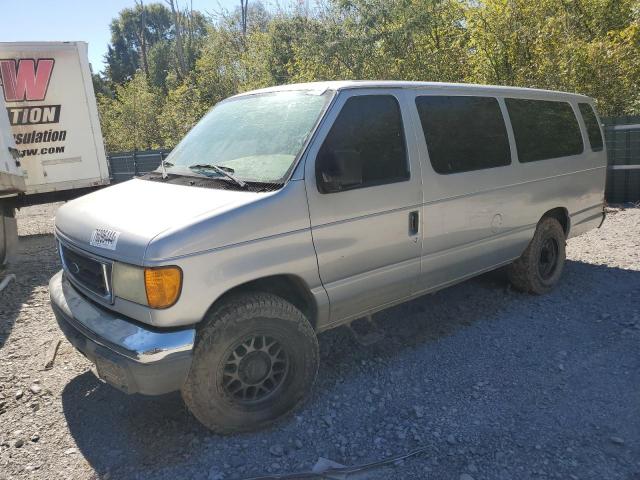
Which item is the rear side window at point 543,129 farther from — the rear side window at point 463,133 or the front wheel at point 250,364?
the front wheel at point 250,364

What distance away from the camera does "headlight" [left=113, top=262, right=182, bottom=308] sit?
2.61 metres

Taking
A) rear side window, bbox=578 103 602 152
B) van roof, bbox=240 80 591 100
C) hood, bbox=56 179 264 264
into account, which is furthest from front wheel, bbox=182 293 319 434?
rear side window, bbox=578 103 602 152

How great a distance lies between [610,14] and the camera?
13.4 metres

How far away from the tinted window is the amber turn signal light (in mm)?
1057

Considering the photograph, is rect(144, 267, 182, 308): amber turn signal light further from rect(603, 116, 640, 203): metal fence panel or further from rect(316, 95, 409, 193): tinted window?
rect(603, 116, 640, 203): metal fence panel

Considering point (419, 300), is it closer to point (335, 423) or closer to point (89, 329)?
point (335, 423)

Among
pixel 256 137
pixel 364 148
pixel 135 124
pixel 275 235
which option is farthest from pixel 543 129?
pixel 135 124

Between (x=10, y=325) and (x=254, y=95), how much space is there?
129 inches

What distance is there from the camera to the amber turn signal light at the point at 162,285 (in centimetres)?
261

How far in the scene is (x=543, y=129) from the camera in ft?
16.5

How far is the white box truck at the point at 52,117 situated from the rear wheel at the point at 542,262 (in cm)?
809

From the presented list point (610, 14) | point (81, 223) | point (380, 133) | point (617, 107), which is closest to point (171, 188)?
point (81, 223)

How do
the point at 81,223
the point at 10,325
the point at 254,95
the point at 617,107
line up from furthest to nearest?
the point at 617,107, the point at 10,325, the point at 254,95, the point at 81,223

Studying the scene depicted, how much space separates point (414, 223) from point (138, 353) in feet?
6.94
